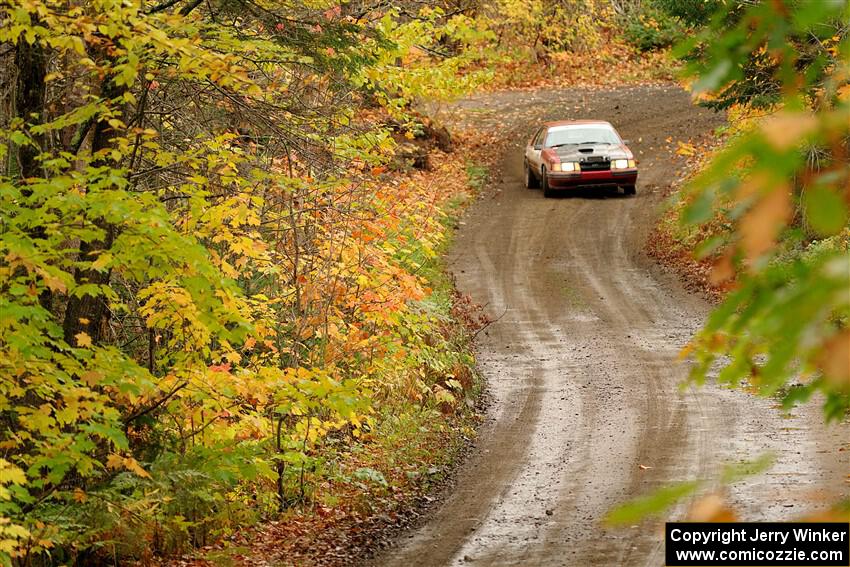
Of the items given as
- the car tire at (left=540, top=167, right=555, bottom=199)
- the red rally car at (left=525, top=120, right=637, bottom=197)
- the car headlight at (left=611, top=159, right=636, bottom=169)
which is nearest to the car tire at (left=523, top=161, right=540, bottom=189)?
the car tire at (left=540, top=167, right=555, bottom=199)

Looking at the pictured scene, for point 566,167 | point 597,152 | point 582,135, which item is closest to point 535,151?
point 566,167

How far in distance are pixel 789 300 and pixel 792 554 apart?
527 cm

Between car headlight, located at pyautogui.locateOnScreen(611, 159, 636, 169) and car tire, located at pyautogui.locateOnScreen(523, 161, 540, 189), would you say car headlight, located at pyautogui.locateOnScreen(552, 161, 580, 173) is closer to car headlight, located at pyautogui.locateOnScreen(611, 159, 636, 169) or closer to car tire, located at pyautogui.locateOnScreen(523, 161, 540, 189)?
car headlight, located at pyautogui.locateOnScreen(611, 159, 636, 169)

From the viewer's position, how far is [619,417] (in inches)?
518

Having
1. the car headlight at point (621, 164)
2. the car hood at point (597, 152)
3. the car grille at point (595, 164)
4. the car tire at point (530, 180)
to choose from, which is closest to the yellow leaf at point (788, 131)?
the car hood at point (597, 152)

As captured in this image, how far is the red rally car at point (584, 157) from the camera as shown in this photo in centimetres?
2533

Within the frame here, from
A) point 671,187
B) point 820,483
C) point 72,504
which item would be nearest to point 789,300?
point 72,504

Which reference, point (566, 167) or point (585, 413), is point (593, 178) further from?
point (585, 413)

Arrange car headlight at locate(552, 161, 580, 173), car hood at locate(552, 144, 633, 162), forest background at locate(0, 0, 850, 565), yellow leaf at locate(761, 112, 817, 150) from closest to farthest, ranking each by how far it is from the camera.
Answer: yellow leaf at locate(761, 112, 817, 150)
forest background at locate(0, 0, 850, 565)
car hood at locate(552, 144, 633, 162)
car headlight at locate(552, 161, 580, 173)

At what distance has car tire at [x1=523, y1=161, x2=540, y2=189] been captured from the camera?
27.7 m

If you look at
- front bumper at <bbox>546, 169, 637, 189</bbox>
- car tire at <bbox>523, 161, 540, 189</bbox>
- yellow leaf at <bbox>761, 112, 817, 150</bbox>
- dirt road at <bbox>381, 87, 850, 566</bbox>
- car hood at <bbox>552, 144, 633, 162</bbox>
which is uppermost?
yellow leaf at <bbox>761, 112, 817, 150</bbox>

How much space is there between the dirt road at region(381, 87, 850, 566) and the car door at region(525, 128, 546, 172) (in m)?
1.02

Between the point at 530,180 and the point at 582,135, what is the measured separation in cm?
270

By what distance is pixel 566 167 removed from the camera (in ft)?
84.0
